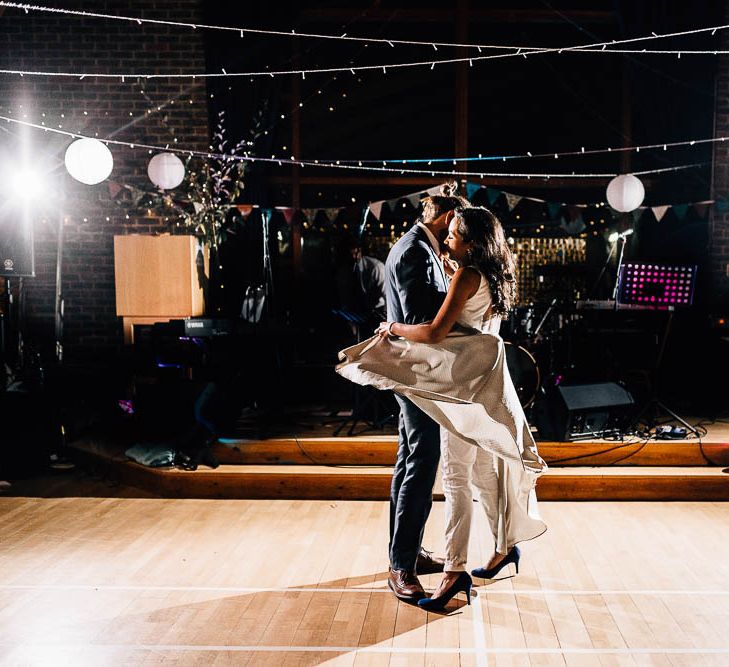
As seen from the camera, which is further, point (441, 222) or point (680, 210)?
point (680, 210)

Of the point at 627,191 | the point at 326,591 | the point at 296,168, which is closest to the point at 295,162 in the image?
the point at 296,168

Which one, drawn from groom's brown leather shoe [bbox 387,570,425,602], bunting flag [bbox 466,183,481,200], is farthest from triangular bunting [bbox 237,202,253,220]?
groom's brown leather shoe [bbox 387,570,425,602]

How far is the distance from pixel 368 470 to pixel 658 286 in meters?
2.48

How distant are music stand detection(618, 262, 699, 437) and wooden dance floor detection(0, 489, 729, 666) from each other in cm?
145

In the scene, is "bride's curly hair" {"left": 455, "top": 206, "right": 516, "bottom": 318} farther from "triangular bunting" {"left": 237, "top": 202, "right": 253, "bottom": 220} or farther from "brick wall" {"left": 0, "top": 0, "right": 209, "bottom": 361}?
"brick wall" {"left": 0, "top": 0, "right": 209, "bottom": 361}

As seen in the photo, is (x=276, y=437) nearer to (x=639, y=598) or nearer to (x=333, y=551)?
(x=333, y=551)

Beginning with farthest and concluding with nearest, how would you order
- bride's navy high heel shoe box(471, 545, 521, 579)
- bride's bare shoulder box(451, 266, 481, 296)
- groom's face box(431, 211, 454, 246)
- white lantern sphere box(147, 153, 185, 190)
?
white lantern sphere box(147, 153, 185, 190) → bride's navy high heel shoe box(471, 545, 521, 579) → groom's face box(431, 211, 454, 246) → bride's bare shoulder box(451, 266, 481, 296)

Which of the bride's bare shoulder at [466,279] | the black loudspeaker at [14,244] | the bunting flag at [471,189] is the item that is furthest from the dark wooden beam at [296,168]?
the bride's bare shoulder at [466,279]

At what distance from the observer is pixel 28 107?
6980 mm

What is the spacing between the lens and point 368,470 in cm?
500

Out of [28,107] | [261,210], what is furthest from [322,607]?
[28,107]

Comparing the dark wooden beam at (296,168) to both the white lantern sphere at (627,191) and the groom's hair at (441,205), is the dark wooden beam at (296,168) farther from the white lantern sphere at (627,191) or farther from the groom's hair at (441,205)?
the groom's hair at (441,205)

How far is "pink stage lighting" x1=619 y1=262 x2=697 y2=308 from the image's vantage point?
5.32 m
